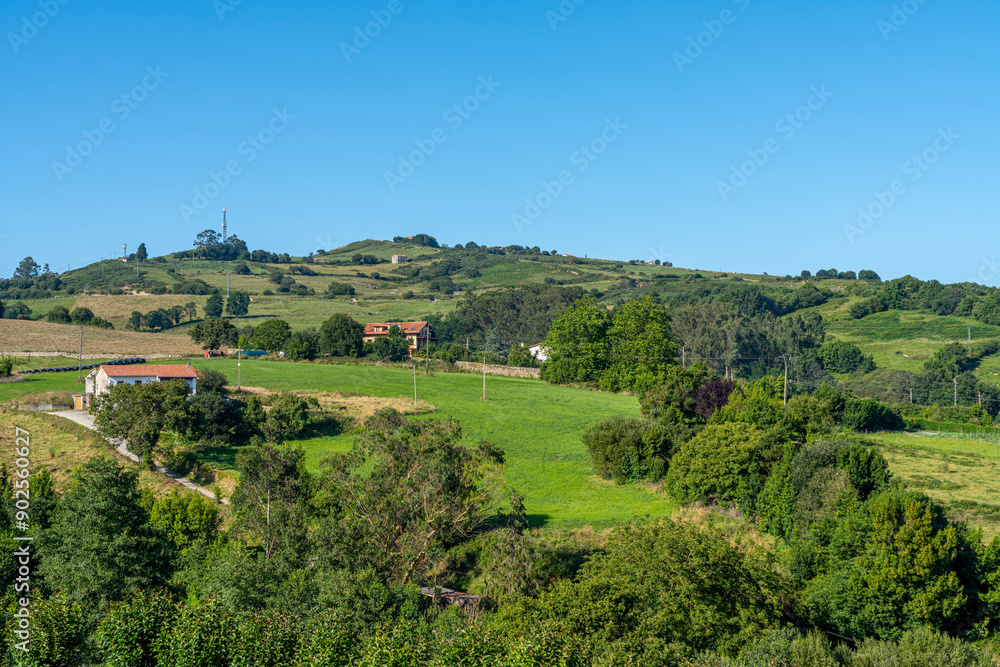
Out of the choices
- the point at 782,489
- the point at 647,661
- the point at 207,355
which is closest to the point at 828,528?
the point at 782,489

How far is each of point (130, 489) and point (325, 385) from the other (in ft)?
117

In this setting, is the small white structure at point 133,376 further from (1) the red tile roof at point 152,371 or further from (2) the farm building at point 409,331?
(2) the farm building at point 409,331

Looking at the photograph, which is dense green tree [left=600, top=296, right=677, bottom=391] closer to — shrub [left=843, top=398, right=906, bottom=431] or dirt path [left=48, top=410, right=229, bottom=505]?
shrub [left=843, top=398, right=906, bottom=431]

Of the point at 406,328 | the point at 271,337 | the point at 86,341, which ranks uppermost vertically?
the point at 406,328

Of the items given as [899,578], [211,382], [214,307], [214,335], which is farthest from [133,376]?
[214,307]

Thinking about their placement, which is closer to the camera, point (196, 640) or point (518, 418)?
point (196, 640)

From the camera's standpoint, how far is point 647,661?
17.9 meters

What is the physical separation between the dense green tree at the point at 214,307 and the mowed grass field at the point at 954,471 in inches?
3873

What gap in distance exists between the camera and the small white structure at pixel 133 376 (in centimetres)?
4909

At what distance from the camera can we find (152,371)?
166 feet

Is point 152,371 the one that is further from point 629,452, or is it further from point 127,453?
point 629,452

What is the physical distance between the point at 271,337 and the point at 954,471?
63394mm

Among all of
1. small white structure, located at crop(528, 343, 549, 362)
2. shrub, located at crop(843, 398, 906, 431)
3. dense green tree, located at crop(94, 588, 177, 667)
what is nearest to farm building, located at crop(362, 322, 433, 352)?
small white structure, located at crop(528, 343, 549, 362)

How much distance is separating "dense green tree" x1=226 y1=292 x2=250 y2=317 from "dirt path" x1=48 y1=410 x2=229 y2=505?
77.6 meters
